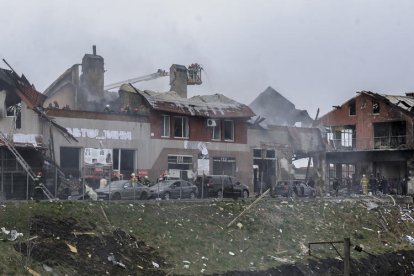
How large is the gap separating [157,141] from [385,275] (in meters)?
24.3

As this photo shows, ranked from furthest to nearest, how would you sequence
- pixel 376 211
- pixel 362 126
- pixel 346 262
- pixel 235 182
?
1. pixel 362 126
2. pixel 235 182
3. pixel 376 211
4. pixel 346 262

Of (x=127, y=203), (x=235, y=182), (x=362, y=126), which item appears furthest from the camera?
(x=362, y=126)

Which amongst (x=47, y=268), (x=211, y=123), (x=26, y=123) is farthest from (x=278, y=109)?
(x=47, y=268)

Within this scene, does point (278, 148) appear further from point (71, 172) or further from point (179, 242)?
point (179, 242)

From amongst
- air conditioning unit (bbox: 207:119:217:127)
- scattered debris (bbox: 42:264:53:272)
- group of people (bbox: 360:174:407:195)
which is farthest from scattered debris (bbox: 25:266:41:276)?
air conditioning unit (bbox: 207:119:217:127)

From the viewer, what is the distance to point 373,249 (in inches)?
1264

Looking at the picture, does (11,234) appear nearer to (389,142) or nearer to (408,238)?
(408,238)

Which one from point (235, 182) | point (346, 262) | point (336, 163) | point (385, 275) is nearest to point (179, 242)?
point (346, 262)

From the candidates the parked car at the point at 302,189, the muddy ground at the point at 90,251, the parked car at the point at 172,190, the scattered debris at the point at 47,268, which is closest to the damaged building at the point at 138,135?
the parked car at the point at 172,190

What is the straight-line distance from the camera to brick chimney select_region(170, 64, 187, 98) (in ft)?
199

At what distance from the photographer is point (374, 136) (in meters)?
70.2

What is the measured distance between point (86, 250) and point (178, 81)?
132ft

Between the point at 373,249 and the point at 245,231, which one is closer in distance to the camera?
the point at 245,231

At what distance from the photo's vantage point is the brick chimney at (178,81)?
199ft
